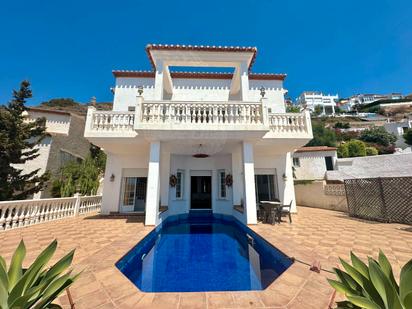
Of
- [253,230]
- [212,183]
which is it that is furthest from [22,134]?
[253,230]

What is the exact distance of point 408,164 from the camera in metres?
16.5

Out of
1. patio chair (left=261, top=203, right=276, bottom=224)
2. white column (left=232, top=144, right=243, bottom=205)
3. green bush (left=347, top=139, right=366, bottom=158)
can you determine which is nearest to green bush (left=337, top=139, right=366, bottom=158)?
green bush (left=347, top=139, right=366, bottom=158)

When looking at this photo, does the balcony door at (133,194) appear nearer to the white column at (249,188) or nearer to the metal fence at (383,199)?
the white column at (249,188)

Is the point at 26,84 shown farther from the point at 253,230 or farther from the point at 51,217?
the point at 253,230

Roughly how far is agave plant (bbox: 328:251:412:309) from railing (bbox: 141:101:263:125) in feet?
20.1

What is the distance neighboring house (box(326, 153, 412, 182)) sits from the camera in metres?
16.8

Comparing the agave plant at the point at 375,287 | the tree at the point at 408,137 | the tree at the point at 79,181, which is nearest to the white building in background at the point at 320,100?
the tree at the point at 408,137

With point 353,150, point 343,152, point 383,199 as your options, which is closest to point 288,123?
point 383,199

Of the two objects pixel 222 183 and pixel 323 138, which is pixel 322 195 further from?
pixel 323 138

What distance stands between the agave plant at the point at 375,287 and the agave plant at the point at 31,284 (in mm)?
2740

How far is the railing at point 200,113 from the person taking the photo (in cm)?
733

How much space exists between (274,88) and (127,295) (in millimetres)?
12726

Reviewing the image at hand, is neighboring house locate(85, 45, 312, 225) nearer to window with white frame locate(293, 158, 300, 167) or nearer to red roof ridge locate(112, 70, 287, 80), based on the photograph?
red roof ridge locate(112, 70, 287, 80)

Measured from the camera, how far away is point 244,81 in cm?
854
